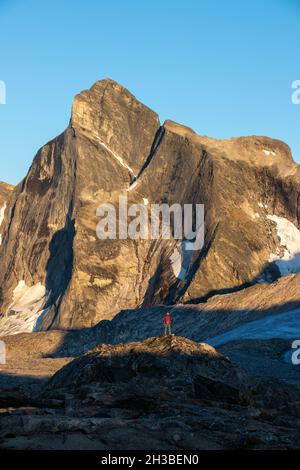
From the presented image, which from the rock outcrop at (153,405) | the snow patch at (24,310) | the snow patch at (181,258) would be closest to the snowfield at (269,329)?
the rock outcrop at (153,405)

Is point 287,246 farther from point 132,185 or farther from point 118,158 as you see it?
point 118,158

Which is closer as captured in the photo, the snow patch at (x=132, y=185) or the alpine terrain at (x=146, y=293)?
the alpine terrain at (x=146, y=293)

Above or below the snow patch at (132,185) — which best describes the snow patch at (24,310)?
below

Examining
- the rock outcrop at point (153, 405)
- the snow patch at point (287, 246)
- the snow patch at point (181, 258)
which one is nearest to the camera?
the rock outcrop at point (153, 405)

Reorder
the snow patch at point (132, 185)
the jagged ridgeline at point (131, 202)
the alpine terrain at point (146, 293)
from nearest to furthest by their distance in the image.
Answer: the alpine terrain at point (146, 293)
the jagged ridgeline at point (131, 202)
the snow patch at point (132, 185)

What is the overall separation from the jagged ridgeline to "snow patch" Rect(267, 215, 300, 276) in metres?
0.14

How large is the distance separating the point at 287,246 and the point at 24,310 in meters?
28.0

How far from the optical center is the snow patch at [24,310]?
84.9 meters

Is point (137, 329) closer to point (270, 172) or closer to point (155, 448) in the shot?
point (270, 172)

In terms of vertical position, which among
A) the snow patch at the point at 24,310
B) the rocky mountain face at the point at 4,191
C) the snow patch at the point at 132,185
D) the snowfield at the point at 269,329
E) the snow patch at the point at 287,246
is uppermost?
the rocky mountain face at the point at 4,191

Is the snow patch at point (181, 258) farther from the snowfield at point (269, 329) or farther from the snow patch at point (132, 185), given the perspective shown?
the snowfield at point (269, 329)

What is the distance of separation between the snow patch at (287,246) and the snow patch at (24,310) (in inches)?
955

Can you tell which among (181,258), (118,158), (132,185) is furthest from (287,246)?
(118,158)

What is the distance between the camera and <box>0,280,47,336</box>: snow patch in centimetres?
8494
